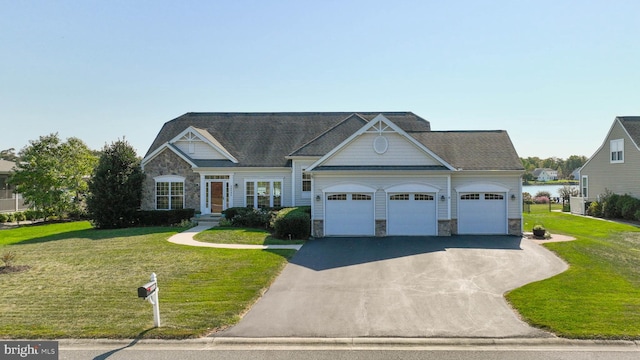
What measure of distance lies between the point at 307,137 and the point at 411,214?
11.8 m

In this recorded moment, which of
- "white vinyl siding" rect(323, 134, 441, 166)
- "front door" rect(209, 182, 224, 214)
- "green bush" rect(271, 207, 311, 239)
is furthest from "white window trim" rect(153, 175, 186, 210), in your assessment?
"white vinyl siding" rect(323, 134, 441, 166)

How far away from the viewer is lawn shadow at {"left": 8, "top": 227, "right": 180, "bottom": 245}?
19156mm

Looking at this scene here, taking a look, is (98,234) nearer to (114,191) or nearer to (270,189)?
(114,191)

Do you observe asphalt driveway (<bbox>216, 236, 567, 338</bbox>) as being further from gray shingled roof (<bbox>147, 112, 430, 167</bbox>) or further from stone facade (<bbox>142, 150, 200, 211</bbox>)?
stone facade (<bbox>142, 150, 200, 211</bbox>)

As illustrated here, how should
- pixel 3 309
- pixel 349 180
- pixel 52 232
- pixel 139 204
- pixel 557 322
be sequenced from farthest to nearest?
pixel 139 204
pixel 52 232
pixel 349 180
pixel 3 309
pixel 557 322

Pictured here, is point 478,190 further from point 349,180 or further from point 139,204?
point 139,204

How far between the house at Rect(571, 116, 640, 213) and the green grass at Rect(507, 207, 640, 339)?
13.4 m

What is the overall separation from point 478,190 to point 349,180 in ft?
22.0

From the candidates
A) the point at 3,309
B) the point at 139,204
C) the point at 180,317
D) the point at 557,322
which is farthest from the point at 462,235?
the point at 139,204

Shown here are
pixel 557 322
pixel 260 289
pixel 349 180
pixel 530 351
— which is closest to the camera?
pixel 530 351

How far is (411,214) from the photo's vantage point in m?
18.7

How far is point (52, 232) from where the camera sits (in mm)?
22172

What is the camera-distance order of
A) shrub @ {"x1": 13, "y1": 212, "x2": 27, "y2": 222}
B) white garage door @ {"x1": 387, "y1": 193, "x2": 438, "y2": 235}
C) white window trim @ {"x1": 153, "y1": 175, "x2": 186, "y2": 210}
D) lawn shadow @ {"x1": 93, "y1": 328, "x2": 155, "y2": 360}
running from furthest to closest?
shrub @ {"x1": 13, "y1": 212, "x2": 27, "y2": 222} → white window trim @ {"x1": 153, "y1": 175, "x2": 186, "y2": 210} → white garage door @ {"x1": 387, "y1": 193, "x2": 438, "y2": 235} → lawn shadow @ {"x1": 93, "y1": 328, "x2": 155, "y2": 360}

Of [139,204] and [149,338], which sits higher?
[139,204]
